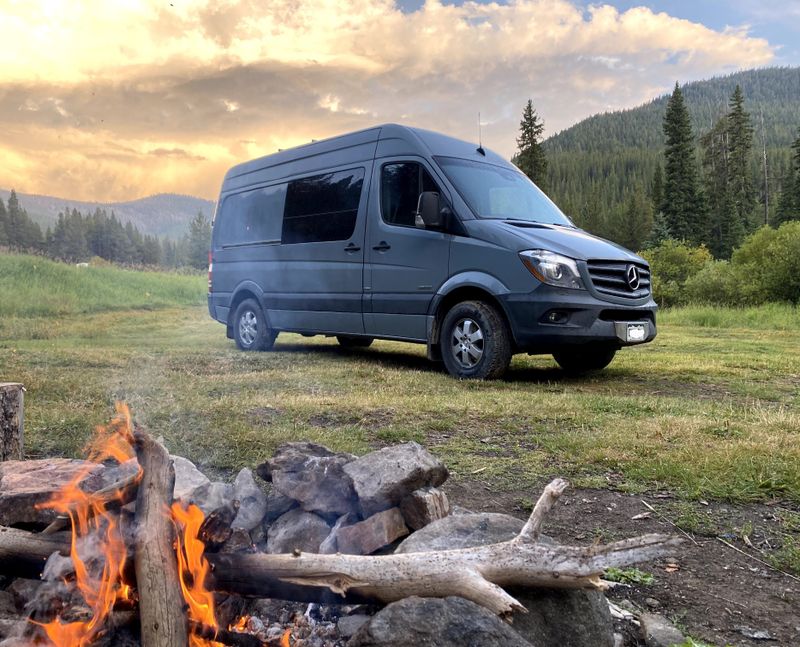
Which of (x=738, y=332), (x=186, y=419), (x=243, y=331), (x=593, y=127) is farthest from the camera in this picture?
(x=593, y=127)

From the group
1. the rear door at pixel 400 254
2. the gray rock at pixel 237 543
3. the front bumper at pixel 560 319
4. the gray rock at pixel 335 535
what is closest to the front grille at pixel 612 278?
the front bumper at pixel 560 319

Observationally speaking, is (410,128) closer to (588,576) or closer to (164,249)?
(588,576)

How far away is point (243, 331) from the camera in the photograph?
10.2 meters

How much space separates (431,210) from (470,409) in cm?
272

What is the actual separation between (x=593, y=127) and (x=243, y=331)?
17124 centimetres

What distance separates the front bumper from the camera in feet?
21.7

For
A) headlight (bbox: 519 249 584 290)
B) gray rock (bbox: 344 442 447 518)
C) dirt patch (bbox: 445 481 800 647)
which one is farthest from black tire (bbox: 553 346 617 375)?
gray rock (bbox: 344 442 447 518)

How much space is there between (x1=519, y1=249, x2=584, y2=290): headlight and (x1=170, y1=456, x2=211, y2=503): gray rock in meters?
4.60

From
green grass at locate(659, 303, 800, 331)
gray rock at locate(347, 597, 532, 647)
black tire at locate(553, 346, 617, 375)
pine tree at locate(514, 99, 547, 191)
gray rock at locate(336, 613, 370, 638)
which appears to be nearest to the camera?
gray rock at locate(347, 597, 532, 647)

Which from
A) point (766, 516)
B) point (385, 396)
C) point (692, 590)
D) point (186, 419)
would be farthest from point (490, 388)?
point (692, 590)

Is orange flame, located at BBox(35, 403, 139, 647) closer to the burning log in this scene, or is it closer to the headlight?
the burning log

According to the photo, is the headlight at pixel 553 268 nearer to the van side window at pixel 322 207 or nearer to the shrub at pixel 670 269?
the van side window at pixel 322 207

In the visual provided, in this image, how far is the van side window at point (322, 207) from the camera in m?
8.47

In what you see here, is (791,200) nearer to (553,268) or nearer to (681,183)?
(681,183)
